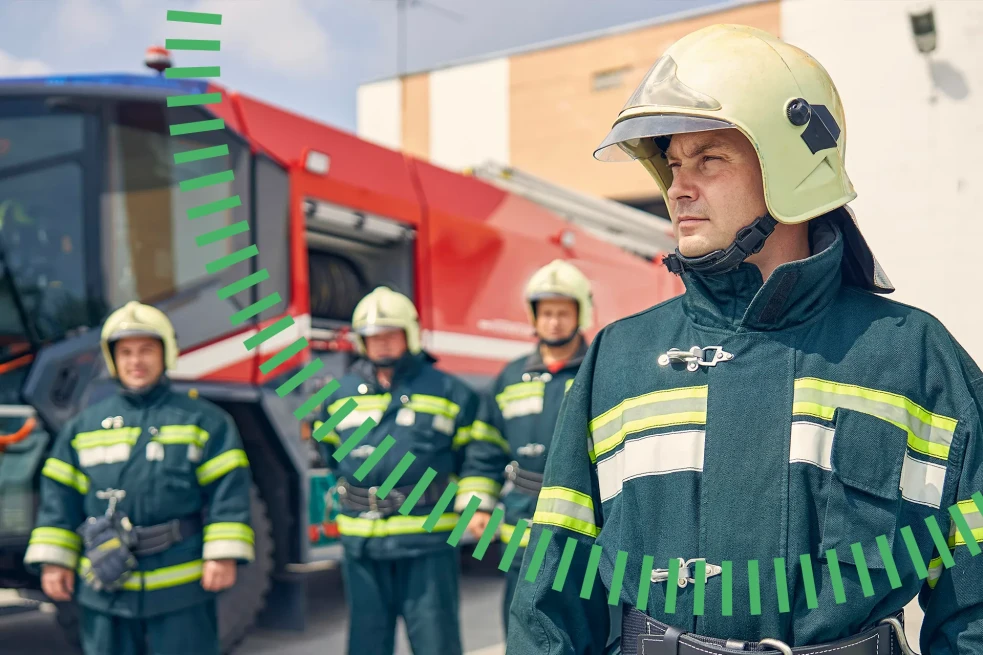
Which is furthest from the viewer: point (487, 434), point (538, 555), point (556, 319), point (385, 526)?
point (556, 319)

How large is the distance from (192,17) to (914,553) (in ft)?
5.94

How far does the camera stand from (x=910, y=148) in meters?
2.54

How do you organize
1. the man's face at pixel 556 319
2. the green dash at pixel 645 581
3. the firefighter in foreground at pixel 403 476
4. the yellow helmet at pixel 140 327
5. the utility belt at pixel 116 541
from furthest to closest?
the man's face at pixel 556 319
the firefighter in foreground at pixel 403 476
the yellow helmet at pixel 140 327
the utility belt at pixel 116 541
the green dash at pixel 645 581

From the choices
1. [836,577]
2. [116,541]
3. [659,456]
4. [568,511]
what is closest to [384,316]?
[116,541]

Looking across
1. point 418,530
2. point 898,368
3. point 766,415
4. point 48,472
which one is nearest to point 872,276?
point 898,368

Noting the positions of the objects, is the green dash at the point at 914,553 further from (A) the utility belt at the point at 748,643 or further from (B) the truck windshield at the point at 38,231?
(B) the truck windshield at the point at 38,231

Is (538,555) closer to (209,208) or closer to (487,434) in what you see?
(487,434)

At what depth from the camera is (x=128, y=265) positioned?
4.45 meters

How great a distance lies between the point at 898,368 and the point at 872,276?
189mm

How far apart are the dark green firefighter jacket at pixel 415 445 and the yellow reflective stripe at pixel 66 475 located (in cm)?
104

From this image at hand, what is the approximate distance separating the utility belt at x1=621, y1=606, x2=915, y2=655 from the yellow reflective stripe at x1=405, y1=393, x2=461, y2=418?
108 inches

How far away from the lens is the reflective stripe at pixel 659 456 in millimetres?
1523

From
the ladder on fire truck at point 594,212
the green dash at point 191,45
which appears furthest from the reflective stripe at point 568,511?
the ladder on fire truck at point 594,212

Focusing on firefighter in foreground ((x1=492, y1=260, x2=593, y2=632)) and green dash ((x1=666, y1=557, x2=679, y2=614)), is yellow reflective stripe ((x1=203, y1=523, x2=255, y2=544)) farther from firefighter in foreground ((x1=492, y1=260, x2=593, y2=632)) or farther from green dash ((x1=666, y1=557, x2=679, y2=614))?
green dash ((x1=666, y1=557, x2=679, y2=614))
